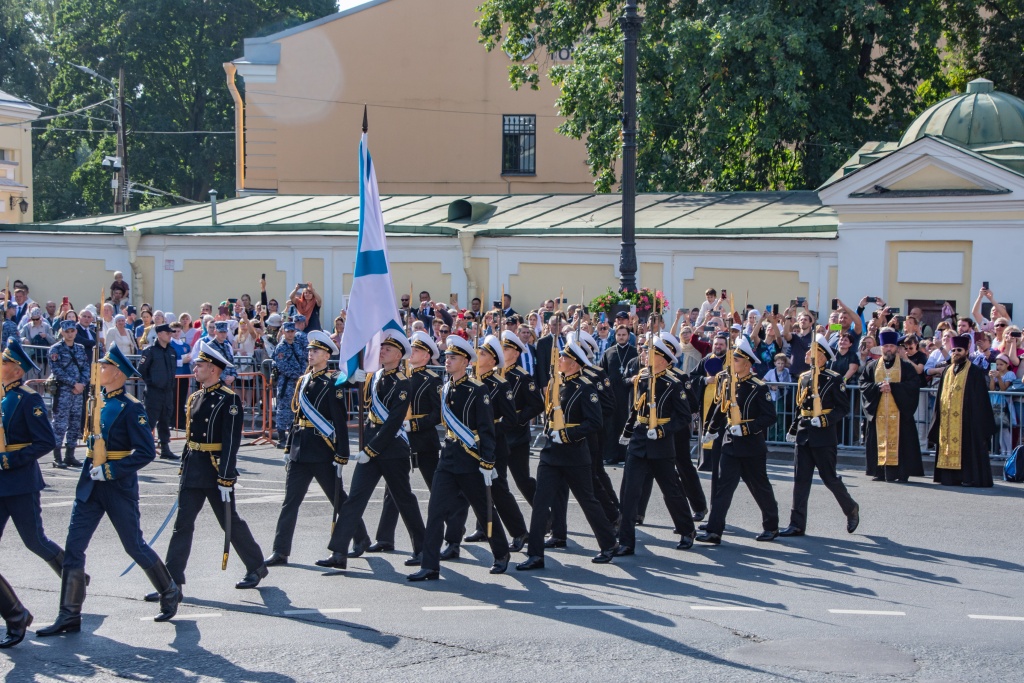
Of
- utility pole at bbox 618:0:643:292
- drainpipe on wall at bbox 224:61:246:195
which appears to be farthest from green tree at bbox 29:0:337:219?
utility pole at bbox 618:0:643:292

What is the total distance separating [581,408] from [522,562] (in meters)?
1.32

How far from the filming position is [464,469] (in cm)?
1033

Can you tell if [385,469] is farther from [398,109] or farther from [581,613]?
[398,109]

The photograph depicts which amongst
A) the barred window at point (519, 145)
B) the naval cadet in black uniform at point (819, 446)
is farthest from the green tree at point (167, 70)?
the naval cadet in black uniform at point (819, 446)

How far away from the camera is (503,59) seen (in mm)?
38250

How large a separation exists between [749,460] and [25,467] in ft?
19.8

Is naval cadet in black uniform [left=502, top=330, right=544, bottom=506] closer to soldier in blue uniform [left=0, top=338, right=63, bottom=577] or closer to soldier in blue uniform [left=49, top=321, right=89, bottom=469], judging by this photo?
soldier in blue uniform [left=0, top=338, right=63, bottom=577]

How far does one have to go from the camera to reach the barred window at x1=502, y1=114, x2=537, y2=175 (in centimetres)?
3881

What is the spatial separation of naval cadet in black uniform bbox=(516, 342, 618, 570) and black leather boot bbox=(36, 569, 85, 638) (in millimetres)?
3436

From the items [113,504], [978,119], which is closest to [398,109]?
[978,119]

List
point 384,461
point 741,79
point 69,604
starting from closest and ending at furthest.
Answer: point 69,604, point 384,461, point 741,79

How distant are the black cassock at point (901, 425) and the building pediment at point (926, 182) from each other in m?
6.70

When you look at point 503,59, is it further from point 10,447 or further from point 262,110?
point 10,447

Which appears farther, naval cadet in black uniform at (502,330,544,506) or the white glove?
naval cadet in black uniform at (502,330,544,506)
